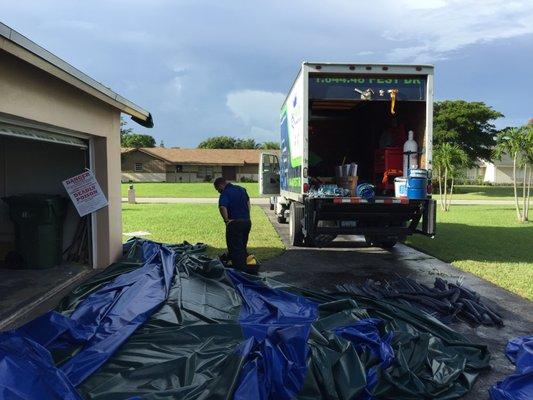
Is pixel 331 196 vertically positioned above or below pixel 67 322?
above

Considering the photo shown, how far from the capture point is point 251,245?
11.3 meters

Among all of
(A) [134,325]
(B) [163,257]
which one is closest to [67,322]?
(A) [134,325]

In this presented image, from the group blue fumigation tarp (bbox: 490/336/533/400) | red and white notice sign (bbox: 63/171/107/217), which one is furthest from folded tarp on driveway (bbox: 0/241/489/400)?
red and white notice sign (bbox: 63/171/107/217)

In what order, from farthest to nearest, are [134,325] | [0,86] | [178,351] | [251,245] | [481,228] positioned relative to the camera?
[481,228]
[251,245]
[0,86]
[134,325]
[178,351]

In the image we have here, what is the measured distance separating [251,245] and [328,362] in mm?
7568

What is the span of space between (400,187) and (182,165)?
55071mm

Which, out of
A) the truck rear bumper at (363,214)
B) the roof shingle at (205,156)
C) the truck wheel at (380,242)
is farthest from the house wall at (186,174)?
the truck rear bumper at (363,214)

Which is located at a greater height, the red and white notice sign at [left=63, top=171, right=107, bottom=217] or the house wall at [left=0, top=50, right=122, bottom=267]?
the house wall at [left=0, top=50, right=122, bottom=267]

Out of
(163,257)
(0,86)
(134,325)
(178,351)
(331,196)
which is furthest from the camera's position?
(331,196)

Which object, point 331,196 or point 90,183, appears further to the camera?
point 331,196

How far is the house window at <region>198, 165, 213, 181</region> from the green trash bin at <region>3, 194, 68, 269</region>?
5532cm

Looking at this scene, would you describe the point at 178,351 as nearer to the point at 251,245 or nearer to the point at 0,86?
the point at 0,86

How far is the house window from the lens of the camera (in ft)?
207

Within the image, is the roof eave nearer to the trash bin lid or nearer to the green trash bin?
the trash bin lid
